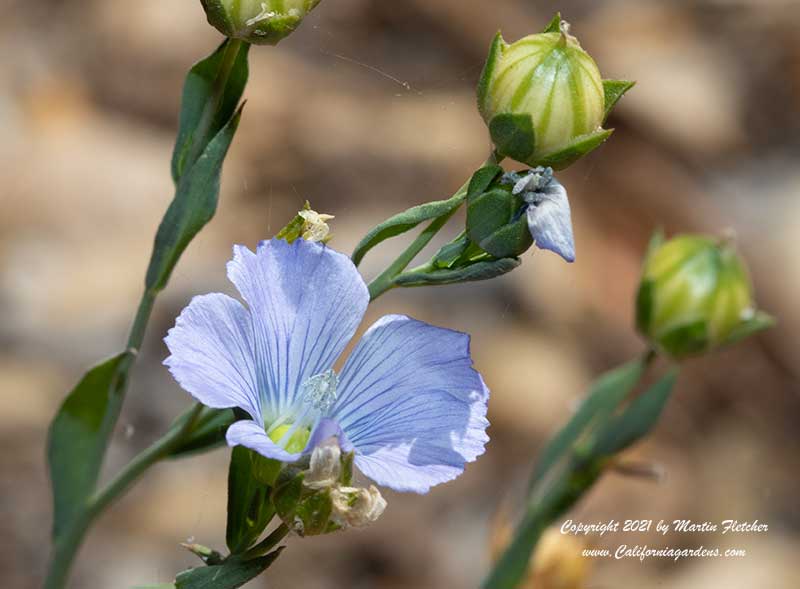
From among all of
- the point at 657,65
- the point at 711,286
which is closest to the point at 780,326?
the point at 657,65

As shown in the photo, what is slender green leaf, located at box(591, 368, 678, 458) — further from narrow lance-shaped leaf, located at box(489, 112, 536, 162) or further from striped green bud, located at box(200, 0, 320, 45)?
striped green bud, located at box(200, 0, 320, 45)

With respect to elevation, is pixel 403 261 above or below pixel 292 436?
above

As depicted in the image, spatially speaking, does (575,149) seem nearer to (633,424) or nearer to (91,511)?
(633,424)

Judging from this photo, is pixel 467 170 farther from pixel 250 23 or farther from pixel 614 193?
pixel 250 23

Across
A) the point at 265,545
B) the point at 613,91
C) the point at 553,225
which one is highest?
the point at 613,91

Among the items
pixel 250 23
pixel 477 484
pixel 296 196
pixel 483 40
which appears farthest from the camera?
pixel 483 40

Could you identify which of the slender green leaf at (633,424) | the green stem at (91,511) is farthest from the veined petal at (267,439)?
the slender green leaf at (633,424)

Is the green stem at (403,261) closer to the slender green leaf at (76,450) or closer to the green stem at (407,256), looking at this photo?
the green stem at (407,256)

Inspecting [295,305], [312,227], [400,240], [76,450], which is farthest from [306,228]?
[400,240]
